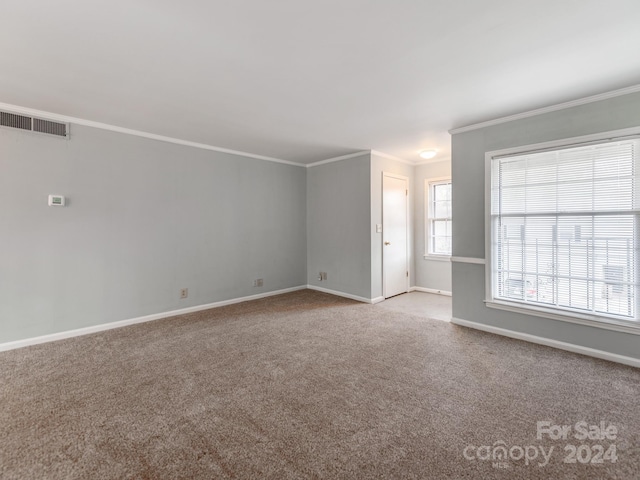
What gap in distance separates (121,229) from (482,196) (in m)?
4.53

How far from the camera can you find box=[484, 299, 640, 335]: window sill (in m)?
2.73

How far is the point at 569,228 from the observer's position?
3072 mm

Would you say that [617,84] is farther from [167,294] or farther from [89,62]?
[167,294]

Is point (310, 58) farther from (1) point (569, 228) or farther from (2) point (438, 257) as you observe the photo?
(2) point (438, 257)

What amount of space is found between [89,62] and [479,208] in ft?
13.5

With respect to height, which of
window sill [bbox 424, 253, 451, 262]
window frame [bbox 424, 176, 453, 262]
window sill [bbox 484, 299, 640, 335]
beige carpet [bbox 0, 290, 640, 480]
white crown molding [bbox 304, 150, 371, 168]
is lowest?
beige carpet [bbox 0, 290, 640, 480]

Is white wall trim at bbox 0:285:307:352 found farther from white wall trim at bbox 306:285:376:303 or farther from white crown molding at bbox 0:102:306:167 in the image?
white crown molding at bbox 0:102:306:167

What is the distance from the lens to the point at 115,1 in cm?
167

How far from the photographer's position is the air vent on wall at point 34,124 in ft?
10.1

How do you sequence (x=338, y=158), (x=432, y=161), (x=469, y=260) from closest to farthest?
(x=469, y=260)
(x=338, y=158)
(x=432, y=161)

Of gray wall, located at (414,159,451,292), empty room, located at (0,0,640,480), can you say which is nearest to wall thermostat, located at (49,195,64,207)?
empty room, located at (0,0,640,480)

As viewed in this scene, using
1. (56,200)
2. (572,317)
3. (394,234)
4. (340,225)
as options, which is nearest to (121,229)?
(56,200)

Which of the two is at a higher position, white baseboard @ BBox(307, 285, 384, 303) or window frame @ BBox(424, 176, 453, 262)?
window frame @ BBox(424, 176, 453, 262)

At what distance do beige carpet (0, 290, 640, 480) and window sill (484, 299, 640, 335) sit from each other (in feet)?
1.12
